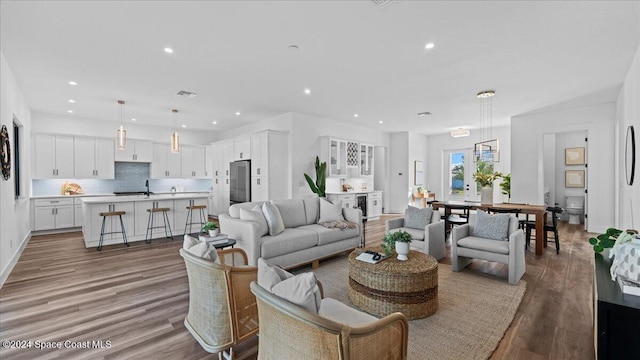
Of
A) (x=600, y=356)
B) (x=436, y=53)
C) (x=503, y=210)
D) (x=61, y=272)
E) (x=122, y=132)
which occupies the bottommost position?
(x=61, y=272)

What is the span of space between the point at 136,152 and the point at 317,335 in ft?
28.4

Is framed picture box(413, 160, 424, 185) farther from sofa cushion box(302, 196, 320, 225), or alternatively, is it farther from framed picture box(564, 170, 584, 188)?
sofa cushion box(302, 196, 320, 225)

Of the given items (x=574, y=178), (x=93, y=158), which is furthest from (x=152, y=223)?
(x=574, y=178)

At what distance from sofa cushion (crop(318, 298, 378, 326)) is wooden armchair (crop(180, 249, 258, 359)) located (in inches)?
22.9

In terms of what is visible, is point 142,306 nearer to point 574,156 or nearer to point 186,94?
point 186,94

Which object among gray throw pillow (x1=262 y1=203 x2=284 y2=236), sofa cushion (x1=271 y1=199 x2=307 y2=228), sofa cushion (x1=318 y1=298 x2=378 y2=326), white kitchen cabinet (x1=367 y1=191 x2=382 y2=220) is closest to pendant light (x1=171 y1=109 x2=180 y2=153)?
sofa cushion (x1=271 y1=199 x2=307 y2=228)

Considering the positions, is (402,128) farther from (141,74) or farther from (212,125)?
(141,74)

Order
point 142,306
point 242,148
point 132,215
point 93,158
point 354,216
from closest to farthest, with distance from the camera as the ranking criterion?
point 142,306
point 354,216
point 132,215
point 93,158
point 242,148

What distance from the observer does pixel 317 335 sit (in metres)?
1.22

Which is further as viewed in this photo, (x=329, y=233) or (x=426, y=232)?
(x=329, y=233)

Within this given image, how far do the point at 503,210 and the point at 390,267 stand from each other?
347 centimetres

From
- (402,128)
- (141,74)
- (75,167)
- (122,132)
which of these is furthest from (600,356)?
(75,167)

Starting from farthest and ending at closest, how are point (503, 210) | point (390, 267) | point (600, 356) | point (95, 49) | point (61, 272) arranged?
point (503, 210) → point (61, 272) → point (95, 49) → point (390, 267) → point (600, 356)

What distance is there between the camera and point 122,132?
545 centimetres
